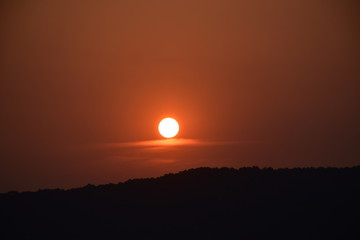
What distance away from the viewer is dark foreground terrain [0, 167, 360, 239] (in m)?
30.6

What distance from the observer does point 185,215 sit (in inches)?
1277

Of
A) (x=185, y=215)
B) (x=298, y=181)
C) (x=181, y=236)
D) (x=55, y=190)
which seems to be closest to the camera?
(x=181, y=236)

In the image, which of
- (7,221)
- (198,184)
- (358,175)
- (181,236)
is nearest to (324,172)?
(358,175)

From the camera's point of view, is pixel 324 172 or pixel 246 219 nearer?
pixel 246 219

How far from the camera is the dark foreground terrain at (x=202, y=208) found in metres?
30.6

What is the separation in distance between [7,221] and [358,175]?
782 inches

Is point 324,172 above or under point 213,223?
above

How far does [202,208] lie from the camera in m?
32.9

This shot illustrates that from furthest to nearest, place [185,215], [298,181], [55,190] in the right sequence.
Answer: [55,190]
[298,181]
[185,215]

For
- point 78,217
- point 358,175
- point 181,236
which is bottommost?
point 181,236

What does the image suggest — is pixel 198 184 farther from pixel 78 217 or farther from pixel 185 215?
pixel 78 217

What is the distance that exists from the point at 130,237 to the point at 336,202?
35.3 ft

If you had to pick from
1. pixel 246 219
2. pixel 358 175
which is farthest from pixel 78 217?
pixel 358 175

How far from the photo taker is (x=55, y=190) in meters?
38.7
